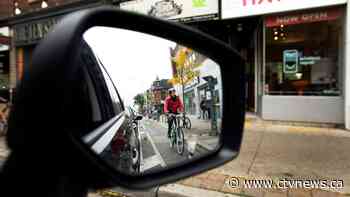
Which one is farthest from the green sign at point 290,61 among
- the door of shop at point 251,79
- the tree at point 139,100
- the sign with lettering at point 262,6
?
the tree at point 139,100

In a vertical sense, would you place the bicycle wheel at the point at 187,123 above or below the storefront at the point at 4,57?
below

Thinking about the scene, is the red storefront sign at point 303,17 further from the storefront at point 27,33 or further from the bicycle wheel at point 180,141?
the storefront at point 27,33

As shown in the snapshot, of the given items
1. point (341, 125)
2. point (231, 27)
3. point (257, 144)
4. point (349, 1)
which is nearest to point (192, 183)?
point (257, 144)

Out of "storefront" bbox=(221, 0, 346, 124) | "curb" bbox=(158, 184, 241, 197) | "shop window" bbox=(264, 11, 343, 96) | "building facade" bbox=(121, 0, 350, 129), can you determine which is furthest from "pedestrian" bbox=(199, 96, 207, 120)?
"shop window" bbox=(264, 11, 343, 96)

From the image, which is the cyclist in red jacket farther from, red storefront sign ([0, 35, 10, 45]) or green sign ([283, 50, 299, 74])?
red storefront sign ([0, 35, 10, 45])

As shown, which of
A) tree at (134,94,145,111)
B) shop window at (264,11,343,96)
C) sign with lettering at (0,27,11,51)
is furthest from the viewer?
sign with lettering at (0,27,11,51)

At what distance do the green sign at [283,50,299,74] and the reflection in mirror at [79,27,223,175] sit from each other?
803cm

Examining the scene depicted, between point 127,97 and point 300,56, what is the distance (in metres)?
8.47

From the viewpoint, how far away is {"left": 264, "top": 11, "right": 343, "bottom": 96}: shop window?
841cm

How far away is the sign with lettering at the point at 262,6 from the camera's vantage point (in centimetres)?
805

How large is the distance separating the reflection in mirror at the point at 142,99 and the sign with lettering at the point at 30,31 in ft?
41.4

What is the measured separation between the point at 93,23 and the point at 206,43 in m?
0.73

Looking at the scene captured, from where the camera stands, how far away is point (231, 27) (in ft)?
35.5

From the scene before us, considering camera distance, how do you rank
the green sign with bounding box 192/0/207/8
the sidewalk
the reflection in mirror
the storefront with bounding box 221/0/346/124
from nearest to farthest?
the reflection in mirror < the sidewalk < the storefront with bounding box 221/0/346/124 < the green sign with bounding box 192/0/207/8
